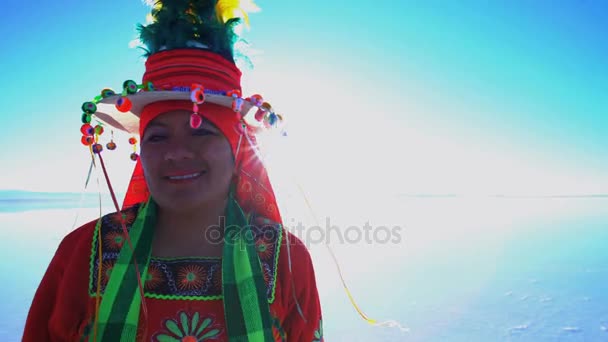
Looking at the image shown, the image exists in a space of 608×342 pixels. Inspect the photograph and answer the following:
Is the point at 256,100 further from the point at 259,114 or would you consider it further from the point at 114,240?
the point at 114,240

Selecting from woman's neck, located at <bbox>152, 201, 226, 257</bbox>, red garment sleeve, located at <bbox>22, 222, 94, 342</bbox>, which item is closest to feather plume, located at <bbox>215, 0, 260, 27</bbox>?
woman's neck, located at <bbox>152, 201, 226, 257</bbox>

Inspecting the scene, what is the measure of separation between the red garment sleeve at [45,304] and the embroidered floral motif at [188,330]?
0.50m

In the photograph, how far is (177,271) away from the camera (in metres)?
1.38

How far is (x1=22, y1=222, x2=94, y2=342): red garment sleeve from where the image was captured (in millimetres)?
1293

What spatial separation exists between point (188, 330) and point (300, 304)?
19.9 inches

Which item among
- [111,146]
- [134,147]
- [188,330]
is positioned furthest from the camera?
[134,147]

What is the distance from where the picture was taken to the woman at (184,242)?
4.22 ft

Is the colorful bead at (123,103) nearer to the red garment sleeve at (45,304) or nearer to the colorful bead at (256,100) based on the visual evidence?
the colorful bead at (256,100)

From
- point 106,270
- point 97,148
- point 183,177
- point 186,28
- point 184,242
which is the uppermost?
point 186,28

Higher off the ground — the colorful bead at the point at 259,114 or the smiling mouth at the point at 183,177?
the colorful bead at the point at 259,114

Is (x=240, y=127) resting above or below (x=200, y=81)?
below

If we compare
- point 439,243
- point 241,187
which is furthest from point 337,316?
point 439,243

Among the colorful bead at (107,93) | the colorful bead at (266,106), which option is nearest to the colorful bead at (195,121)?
the colorful bead at (266,106)

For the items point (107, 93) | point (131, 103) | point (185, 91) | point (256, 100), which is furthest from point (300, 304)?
point (107, 93)
